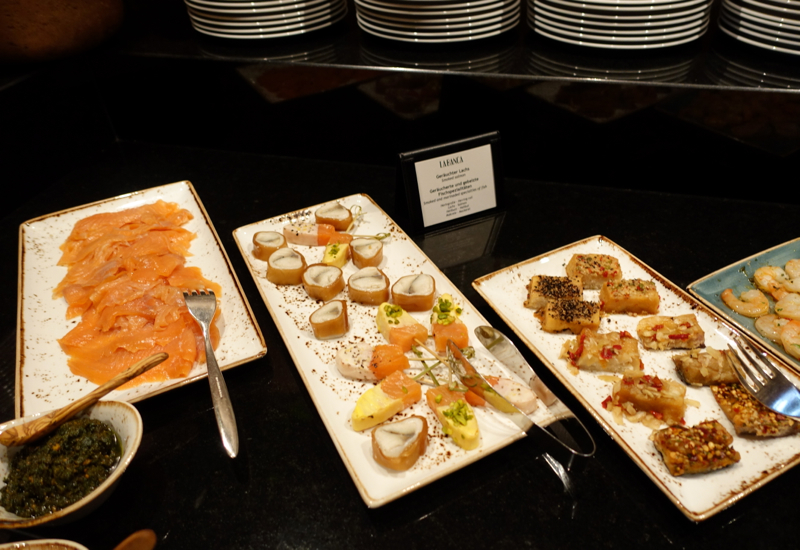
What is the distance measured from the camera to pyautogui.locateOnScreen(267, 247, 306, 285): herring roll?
6.39ft

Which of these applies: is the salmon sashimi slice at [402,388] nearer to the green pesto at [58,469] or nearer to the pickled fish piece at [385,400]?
the pickled fish piece at [385,400]

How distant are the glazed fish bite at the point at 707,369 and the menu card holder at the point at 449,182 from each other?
1131 millimetres

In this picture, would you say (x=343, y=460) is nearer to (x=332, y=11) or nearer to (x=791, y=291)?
(x=791, y=291)

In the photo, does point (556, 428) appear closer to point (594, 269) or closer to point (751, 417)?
point (751, 417)

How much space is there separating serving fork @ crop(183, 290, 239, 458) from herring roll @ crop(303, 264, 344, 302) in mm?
350

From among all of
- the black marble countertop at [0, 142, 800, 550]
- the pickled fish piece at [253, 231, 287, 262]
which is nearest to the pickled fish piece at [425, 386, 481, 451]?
the black marble countertop at [0, 142, 800, 550]

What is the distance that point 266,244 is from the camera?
2.06 metres

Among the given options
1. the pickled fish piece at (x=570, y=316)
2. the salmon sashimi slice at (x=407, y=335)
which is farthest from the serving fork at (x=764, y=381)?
the salmon sashimi slice at (x=407, y=335)

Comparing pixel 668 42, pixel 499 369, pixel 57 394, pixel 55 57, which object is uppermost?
pixel 55 57

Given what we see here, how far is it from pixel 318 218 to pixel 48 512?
1.44 metres

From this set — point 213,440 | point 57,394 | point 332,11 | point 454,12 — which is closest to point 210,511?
point 213,440

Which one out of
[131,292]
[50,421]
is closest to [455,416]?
[50,421]

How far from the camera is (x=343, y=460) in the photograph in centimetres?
133

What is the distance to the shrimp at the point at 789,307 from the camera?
1.78m
